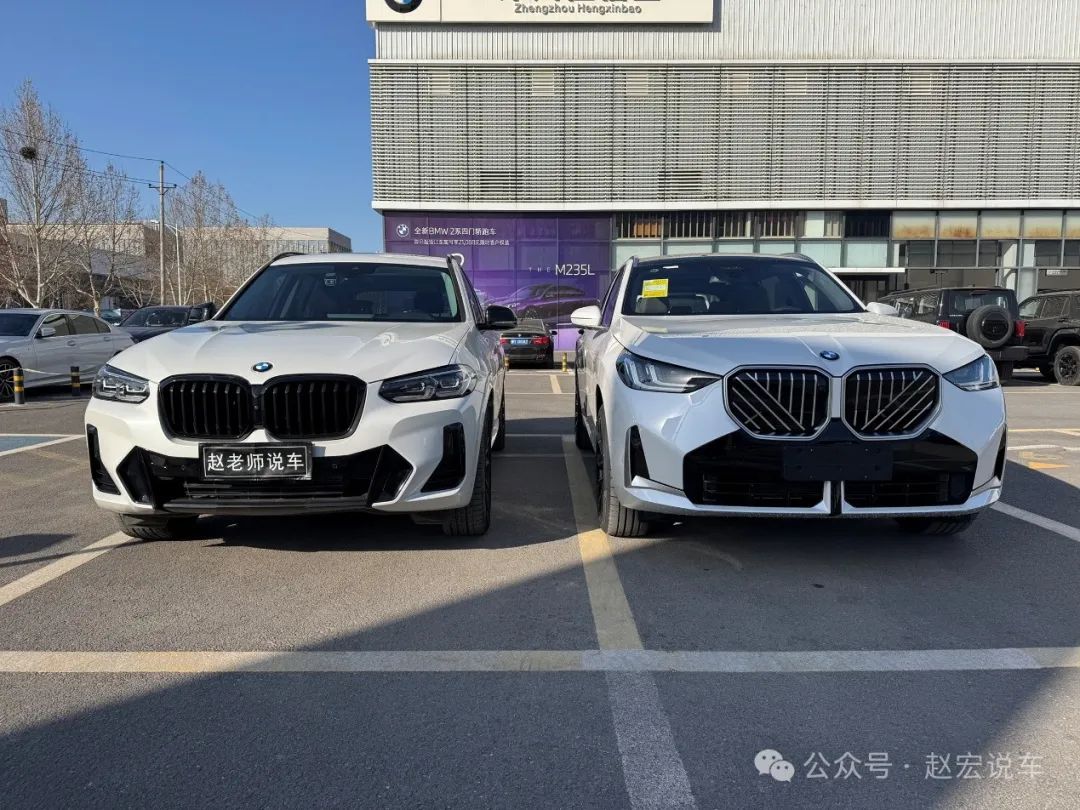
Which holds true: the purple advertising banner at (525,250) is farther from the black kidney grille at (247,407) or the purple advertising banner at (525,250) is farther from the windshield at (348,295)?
the black kidney grille at (247,407)

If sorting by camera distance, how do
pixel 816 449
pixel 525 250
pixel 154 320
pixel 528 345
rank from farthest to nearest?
pixel 525 250
pixel 154 320
pixel 528 345
pixel 816 449

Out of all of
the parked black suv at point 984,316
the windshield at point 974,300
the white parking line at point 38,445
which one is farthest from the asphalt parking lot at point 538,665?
the windshield at point 974,300

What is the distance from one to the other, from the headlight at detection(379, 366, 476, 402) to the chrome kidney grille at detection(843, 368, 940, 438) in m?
1.96

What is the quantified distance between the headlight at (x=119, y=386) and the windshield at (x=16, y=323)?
1013 centimetres

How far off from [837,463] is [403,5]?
76.6 feet

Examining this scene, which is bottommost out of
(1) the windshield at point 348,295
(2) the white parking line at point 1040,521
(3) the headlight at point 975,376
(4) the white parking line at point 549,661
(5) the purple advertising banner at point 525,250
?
(2) the white parking line at point 1040,521

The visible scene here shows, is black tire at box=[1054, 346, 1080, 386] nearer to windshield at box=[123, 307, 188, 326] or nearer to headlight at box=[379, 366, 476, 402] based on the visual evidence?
headlight at box=[379, 366, 476, 402]

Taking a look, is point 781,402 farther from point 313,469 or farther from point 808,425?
point 313,469

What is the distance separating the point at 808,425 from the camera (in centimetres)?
349

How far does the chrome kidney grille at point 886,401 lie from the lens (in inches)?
137

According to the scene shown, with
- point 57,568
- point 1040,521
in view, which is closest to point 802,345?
point 1040,521

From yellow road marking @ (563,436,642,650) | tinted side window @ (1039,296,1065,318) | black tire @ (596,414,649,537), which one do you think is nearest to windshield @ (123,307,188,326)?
yellow road marking @ (563,436,642,650)

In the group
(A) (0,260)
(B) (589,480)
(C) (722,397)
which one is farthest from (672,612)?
(A) (0,260)

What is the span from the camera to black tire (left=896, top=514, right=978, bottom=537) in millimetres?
3968
